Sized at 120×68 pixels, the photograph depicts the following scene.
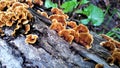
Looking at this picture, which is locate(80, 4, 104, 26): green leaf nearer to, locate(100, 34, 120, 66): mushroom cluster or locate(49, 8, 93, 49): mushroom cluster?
locate(100, 34, 120, 66): mushroom cluster

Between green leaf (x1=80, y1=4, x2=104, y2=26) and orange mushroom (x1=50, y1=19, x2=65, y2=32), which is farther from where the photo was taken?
green leaf (x1=80, y1=4, x2=104, y2=26)

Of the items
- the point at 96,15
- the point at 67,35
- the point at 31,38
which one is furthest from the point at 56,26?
the point at 96,15

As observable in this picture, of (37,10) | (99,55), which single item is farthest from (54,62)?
(37,10)

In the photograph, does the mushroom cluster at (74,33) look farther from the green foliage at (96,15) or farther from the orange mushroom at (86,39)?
the green foliage at (96,15)

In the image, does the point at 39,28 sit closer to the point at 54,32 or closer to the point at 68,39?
the point at 54,32

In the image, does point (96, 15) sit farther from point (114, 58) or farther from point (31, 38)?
point (31, 38)

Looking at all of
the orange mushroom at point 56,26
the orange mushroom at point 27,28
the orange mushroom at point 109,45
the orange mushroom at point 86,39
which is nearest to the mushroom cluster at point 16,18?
the orange mushroom at point 27,28

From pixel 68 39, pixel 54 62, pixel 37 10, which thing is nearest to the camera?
pixel 54 62

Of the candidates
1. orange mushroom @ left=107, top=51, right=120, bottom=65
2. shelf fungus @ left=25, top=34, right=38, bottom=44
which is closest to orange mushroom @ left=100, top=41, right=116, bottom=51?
orange mushroom @ left=107, top=51, right=120, bottom=65
